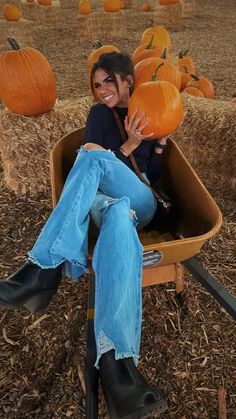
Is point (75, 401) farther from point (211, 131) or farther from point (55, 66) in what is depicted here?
point (55, 66)

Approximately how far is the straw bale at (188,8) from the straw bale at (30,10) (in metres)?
3.09

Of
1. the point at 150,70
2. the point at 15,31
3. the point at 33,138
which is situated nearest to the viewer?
the point at 150,70

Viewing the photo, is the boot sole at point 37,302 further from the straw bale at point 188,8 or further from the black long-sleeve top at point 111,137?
the straw bale at point 188,8

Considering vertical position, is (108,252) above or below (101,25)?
above

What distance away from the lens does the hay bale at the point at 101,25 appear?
→ 6.92 metres

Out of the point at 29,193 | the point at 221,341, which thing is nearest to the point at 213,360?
the point at 221,341

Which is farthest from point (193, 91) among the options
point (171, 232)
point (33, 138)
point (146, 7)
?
point (146, 7)

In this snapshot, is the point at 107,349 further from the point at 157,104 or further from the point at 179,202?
the point at 157,104

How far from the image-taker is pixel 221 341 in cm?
174

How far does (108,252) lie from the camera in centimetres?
127

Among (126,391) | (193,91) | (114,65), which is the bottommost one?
(126,391)

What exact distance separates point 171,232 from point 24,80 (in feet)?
4.70

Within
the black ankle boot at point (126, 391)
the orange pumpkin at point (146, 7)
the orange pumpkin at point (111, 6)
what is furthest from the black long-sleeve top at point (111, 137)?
the orange pumpkin at point (146, 7)

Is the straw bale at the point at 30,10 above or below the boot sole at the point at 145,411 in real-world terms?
above
